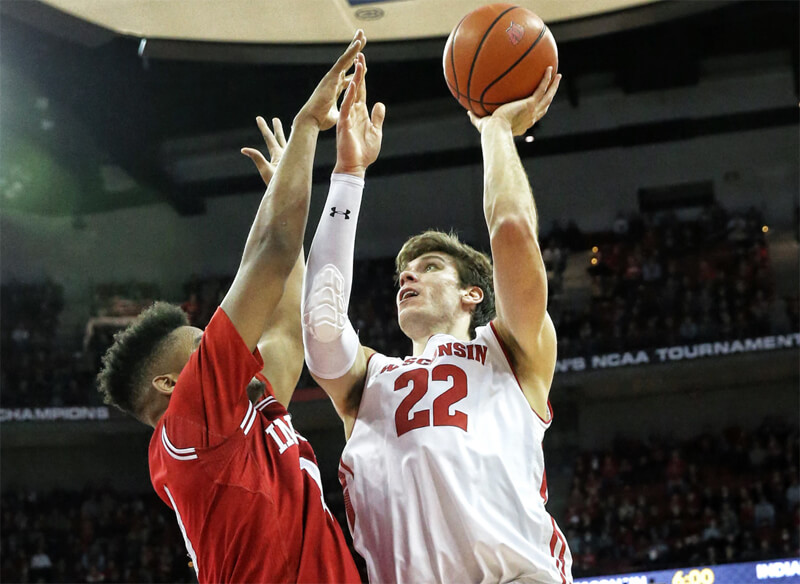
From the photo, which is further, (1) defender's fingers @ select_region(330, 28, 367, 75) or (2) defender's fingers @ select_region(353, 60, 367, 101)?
(2) defender's fingers @ select_region(353, 60, 367, 101)

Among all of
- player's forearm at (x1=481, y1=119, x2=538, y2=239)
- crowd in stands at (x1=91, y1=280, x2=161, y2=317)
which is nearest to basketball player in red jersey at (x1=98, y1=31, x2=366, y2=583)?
player's forearm at (x1=481, y1=119, x2=538, y2=239)

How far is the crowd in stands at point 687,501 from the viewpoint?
11906 millimetres

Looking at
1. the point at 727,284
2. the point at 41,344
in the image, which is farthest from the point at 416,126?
the point at 41,344

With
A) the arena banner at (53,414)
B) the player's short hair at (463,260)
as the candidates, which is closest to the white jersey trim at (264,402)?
the player's short hair at (463,260)

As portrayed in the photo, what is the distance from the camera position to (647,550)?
1205 centimetres

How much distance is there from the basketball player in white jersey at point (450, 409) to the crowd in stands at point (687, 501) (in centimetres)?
898

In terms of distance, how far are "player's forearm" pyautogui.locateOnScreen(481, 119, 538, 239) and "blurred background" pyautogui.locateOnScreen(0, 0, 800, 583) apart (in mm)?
8701

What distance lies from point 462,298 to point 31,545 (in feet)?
43.4

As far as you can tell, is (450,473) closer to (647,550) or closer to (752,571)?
(752,571)

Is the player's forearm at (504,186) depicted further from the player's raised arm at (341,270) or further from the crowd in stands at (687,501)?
the crowd in stands at (687,501)

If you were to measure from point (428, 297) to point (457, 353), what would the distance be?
32 centimetres

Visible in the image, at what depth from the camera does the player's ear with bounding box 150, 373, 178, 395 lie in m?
2.58

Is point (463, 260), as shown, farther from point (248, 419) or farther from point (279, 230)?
point (248, 419)

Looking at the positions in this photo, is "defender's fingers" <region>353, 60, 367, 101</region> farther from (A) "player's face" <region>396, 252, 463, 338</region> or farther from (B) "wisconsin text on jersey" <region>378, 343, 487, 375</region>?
(B) "wisconsin text on jersey" <region>378, 343, 487, 375</region>
